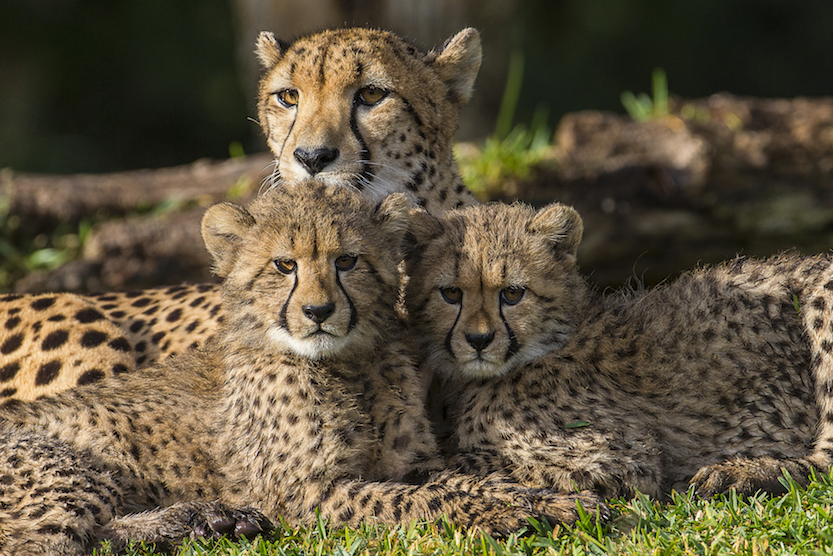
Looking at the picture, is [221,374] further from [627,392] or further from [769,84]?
[769,84]

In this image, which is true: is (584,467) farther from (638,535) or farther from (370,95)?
(370,95)

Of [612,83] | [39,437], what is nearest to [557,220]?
[39,437]

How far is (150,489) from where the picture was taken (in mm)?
3734

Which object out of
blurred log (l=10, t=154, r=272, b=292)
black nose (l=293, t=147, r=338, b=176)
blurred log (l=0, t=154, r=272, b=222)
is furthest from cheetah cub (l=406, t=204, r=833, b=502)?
blurred log (l=0, t=154, r=272, b=222)

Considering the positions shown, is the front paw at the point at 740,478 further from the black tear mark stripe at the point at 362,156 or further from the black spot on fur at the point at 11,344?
the black spot on fur at the point at 11,344

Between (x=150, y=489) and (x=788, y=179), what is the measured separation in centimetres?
514

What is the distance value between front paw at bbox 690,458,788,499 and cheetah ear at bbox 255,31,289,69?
264 centimetres

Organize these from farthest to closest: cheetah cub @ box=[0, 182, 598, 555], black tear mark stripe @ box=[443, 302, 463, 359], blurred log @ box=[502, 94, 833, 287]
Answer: blurred log @ box=[502, 94, 833, 287] → black tear mark stripe @ box=[443, 302, 463, 359] → cheetah cub @ box=[0, 182, 598, 555]

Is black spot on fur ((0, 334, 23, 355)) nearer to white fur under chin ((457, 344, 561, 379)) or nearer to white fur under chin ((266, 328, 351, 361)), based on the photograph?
white fur under chin ((266, 328, 351, 361))

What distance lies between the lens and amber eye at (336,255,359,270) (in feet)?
11.5

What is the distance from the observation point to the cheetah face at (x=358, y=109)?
13.1ft

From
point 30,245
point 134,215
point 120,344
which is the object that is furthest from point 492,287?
point 30,245

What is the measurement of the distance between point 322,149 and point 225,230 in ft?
1.66

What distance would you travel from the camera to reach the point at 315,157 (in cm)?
391
